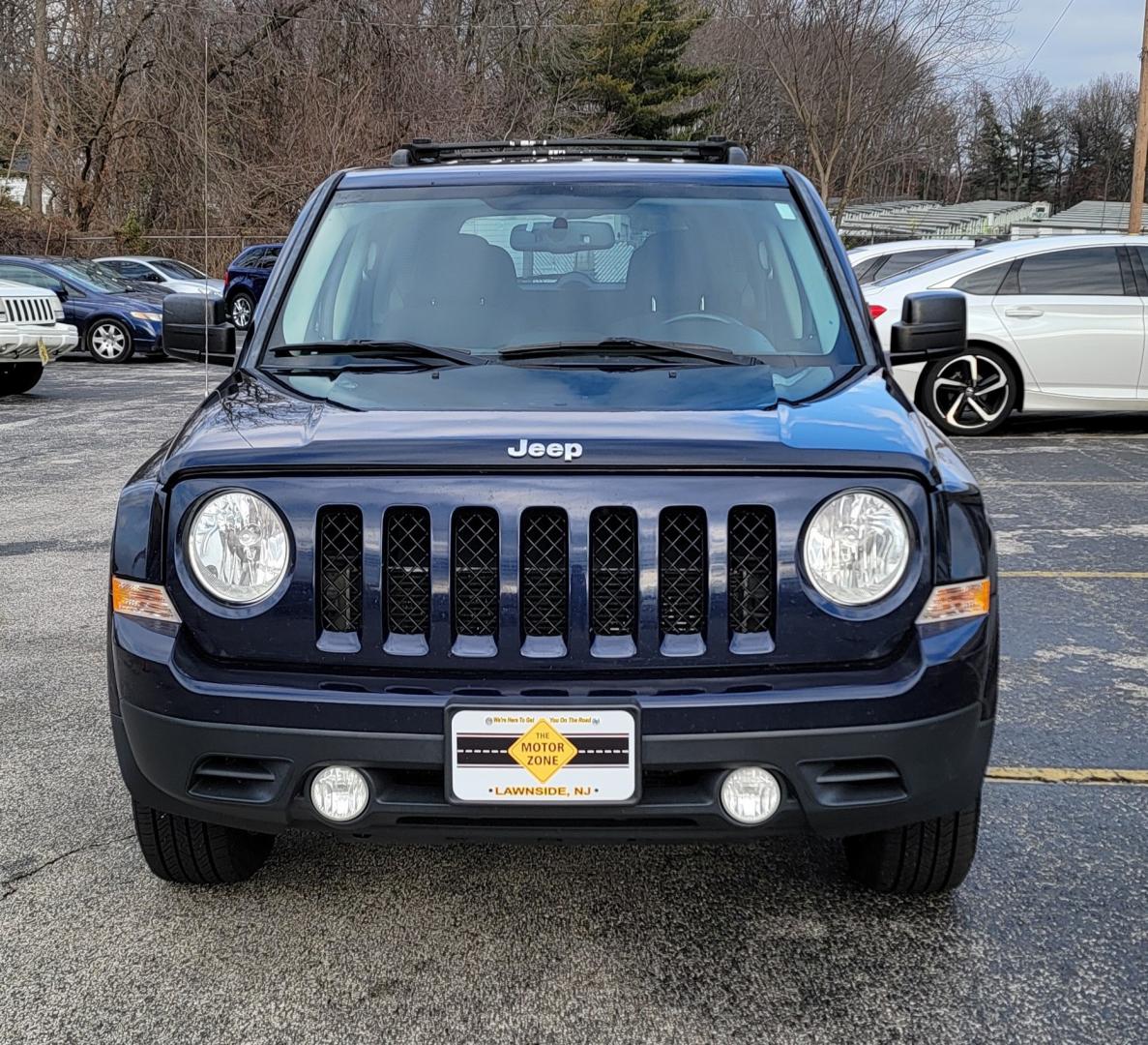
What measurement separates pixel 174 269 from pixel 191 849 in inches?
908

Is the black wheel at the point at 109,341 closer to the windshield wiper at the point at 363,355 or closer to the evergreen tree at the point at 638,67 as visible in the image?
the windshield wiper at the point at 363,355

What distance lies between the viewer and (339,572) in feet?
8.52

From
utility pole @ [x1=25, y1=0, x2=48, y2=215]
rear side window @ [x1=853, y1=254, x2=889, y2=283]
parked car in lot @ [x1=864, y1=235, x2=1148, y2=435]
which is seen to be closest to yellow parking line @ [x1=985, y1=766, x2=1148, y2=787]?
parked car in lot @ [x1=864, y1=235, x2=1148, y2=435]

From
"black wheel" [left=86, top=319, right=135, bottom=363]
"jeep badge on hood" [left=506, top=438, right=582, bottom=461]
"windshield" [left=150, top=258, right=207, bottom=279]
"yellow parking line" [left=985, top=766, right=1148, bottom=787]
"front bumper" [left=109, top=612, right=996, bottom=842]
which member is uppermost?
"jeep badge on hood" [left=506, top=438, right=582, bottom=461]

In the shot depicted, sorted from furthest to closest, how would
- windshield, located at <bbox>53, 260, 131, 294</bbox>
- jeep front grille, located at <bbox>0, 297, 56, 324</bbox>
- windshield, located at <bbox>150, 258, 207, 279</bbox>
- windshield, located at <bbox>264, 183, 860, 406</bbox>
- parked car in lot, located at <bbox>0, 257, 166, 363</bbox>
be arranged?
windshield, located at <bbox>150, 258, 207, 279</bbox> < windshield, located at <bbox>53, 260, 131, 294</bbox> < parked car in lot, located at <bbox>0, 257, 166, 363</bbox> < jeep front grille, located at <bbox>0, 297, 56, 324</bbox> < windshield, located at <bbox>264, 183, 860, 406</bbox>

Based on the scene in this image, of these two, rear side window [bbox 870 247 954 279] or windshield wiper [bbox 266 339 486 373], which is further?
rear side window [bbox 870 247 954 279]

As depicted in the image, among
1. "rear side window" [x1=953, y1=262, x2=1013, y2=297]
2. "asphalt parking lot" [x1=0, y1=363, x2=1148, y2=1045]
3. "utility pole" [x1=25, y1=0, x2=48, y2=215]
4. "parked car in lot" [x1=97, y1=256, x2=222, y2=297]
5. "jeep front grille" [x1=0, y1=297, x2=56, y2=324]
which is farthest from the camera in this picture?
"utility pole" [x1=25, y1=0, x2=48, y2=215]

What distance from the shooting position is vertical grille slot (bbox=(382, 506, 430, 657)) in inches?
101

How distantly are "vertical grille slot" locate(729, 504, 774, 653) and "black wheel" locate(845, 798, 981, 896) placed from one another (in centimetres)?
68

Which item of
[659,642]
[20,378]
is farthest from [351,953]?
[20,378]

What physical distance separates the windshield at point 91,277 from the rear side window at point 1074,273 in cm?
1320

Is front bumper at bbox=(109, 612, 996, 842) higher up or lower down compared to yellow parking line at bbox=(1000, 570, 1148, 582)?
higher up

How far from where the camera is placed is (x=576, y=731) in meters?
2.47

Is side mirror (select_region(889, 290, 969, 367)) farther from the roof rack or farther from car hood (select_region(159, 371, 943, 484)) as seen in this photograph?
car hood (select_region(159, 371, 943, 484))
